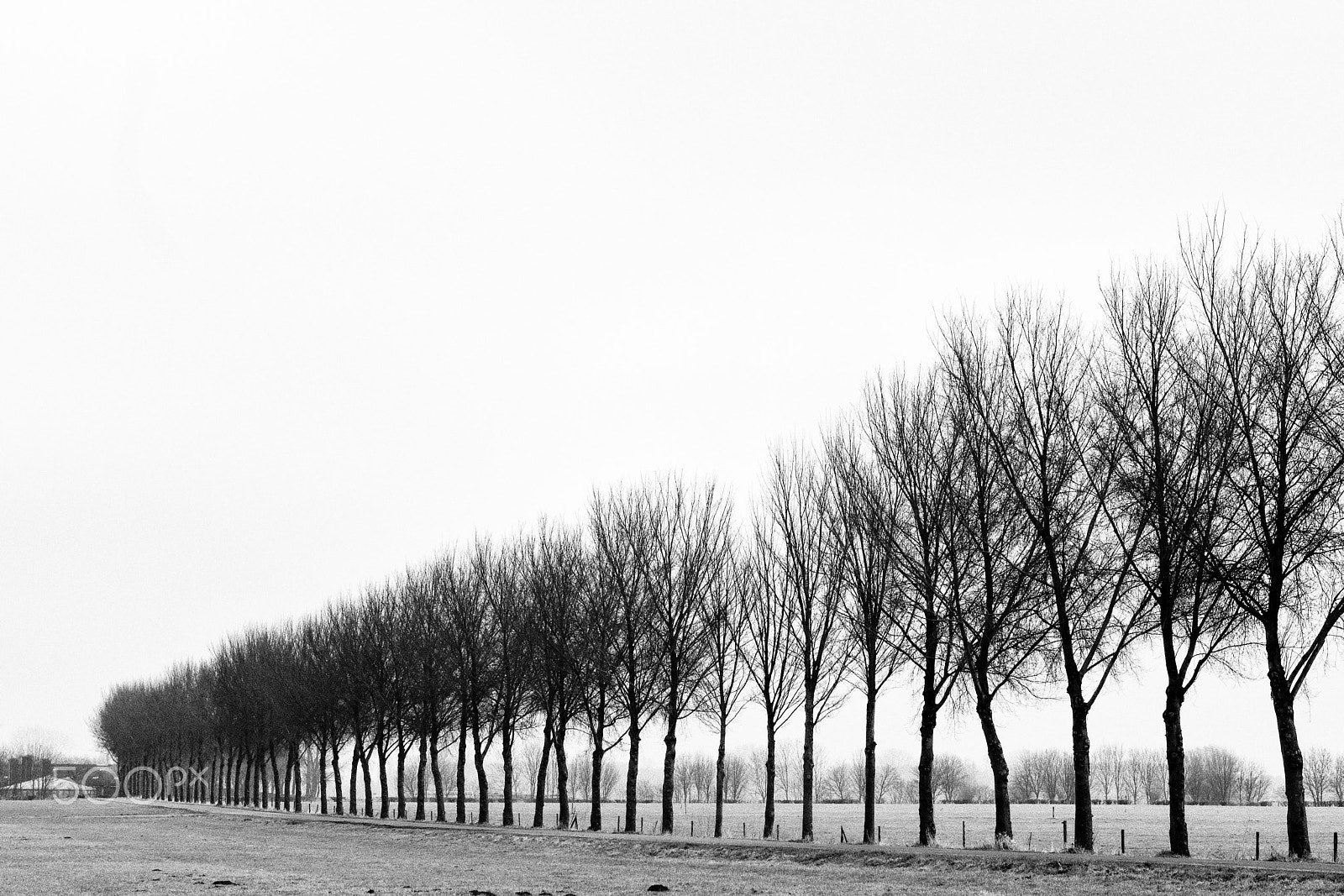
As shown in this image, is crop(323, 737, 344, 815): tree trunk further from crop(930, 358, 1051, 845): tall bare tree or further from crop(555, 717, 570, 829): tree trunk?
crop(930, 358, 1051, 845): tall bare tree

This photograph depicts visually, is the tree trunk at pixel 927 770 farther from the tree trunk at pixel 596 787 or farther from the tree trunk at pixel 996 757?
the tree trunk at pixel 596 787

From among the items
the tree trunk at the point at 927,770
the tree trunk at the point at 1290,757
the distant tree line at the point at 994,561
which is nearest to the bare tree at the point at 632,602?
the distant tree line at the point at 994,561

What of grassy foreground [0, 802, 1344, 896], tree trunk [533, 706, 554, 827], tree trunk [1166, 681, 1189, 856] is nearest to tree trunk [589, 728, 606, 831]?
tree trunk [533, 706, 554, 827]

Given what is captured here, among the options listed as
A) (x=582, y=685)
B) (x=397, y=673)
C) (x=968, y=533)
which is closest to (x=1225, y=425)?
(x=968, y=533)

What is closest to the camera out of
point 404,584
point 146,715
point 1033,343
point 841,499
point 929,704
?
point 1033,343

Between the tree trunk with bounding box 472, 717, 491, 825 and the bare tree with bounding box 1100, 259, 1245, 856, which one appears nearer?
the bare tree with bounding box 1100, 259, 1245, 856

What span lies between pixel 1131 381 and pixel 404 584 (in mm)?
55542

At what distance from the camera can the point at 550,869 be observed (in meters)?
31.6

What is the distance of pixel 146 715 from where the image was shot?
13588 cm

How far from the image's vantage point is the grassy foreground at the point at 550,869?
23844mm

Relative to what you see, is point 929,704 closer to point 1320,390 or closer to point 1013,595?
point 1013,595

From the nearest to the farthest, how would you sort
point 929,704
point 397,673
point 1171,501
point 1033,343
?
1. point 1171,501
2. point 1033,343
3. point 929,704
4. point 397,673

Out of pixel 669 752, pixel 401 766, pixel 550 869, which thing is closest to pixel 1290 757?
pixel 550 869

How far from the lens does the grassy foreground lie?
23.8 meters
